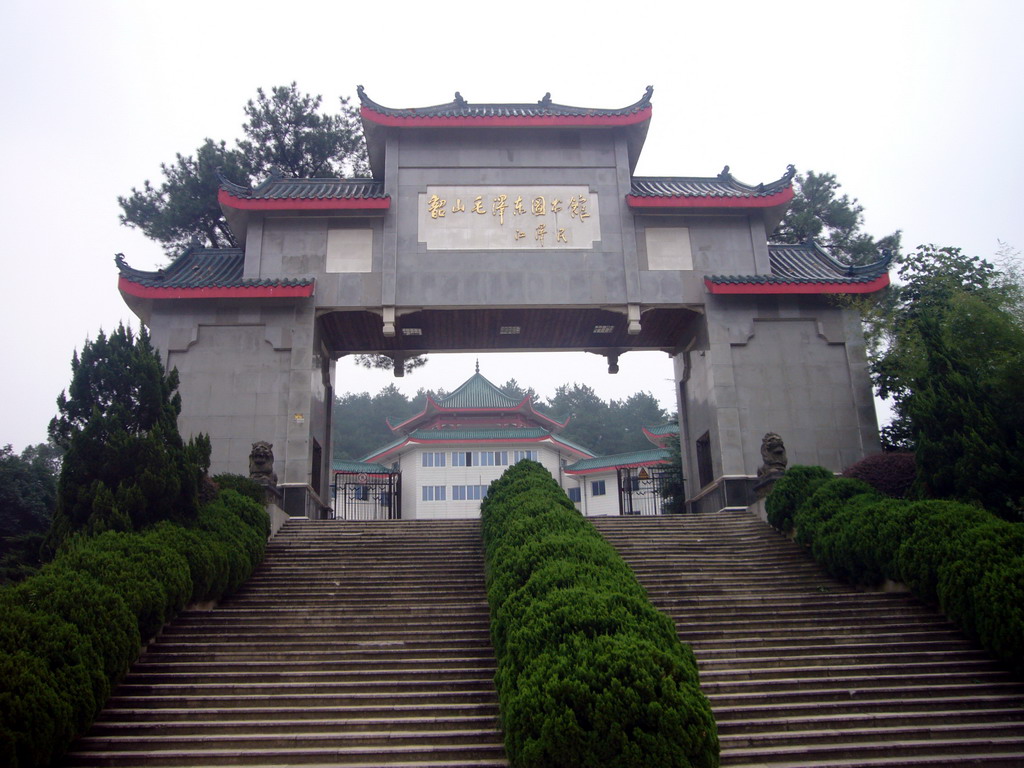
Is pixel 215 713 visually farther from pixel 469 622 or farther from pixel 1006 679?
pixel 1006 679

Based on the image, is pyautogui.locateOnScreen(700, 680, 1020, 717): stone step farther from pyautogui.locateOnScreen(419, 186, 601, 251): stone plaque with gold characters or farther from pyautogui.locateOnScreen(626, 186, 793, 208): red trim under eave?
pyautogui.locateOnScreen(626, 186, 793, 208): red trim under eave

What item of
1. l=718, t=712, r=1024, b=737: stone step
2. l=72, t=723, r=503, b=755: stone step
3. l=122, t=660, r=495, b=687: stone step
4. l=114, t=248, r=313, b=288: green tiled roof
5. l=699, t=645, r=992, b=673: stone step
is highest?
l=114, t=248, r=313, b=288: green tiled roof

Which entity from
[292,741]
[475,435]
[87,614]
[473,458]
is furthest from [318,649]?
[473,458]

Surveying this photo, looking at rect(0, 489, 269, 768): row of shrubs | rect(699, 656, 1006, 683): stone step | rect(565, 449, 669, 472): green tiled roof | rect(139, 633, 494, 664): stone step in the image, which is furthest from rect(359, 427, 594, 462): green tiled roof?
rect(699, 656, 1006, 683): stone step

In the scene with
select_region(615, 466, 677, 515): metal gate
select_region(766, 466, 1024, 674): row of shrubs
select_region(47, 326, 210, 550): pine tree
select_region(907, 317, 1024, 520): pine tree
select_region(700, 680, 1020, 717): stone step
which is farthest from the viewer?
select_region(615, 466, 677, 515): metal gate

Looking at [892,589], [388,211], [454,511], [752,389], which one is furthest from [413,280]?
[454,511]

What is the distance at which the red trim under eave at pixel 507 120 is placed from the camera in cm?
1565

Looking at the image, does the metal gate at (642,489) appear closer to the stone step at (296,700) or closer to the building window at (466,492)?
the building window at (466,492)

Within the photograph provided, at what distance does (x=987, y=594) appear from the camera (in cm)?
720

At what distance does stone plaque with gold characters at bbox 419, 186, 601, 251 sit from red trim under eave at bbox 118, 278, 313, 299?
2587 mm

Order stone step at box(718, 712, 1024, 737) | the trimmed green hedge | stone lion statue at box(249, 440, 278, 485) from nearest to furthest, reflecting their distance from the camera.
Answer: stone step at box(718, 712, 1024, 737)
the trimmed green hedge
stone lion statue at box(249, 440, 278, 485)

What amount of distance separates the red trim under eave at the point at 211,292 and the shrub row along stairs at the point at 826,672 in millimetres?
7582

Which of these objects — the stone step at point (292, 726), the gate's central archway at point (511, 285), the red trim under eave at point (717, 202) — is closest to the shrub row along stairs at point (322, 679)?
the stone step at point (292, 726)

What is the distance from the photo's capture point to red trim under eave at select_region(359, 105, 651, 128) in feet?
51.3
